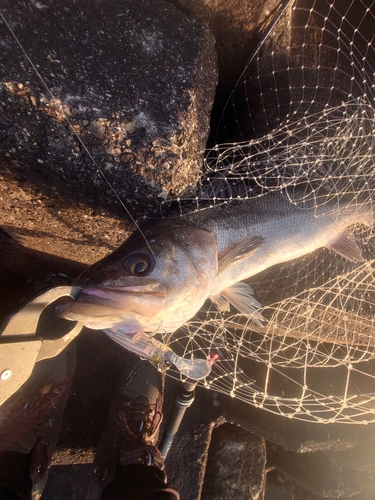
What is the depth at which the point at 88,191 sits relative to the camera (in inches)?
71.2

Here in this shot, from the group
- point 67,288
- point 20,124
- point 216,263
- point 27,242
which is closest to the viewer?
point 20,124

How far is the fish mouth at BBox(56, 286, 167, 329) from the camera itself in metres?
1.42

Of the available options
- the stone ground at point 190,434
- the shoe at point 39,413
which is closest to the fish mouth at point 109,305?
the stone ground at point 190,434

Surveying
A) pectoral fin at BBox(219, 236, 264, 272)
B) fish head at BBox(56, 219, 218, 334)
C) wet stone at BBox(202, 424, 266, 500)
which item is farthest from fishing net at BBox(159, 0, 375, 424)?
wet stone at BBox(202, 424, 266, 500)

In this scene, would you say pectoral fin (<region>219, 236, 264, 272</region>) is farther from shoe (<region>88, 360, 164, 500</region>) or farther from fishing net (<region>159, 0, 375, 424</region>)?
shoe (<region>88, 360, 164, 500</region>)

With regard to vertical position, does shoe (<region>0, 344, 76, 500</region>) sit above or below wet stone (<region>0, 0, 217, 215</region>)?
below

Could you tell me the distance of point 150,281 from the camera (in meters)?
1.58

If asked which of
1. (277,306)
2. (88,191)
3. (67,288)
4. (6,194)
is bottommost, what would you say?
(277,306)

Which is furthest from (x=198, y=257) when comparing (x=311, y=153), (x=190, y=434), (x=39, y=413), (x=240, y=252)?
(x=190, y=434)

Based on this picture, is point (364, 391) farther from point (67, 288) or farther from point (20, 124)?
point (20, 124)

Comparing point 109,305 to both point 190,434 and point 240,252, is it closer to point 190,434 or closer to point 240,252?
point 240,252

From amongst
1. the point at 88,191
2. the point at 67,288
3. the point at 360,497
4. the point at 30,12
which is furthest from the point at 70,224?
the point at 360,497

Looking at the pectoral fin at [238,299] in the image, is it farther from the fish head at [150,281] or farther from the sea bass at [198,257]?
the fish head at [150,281]

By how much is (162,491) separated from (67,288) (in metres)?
1.45
